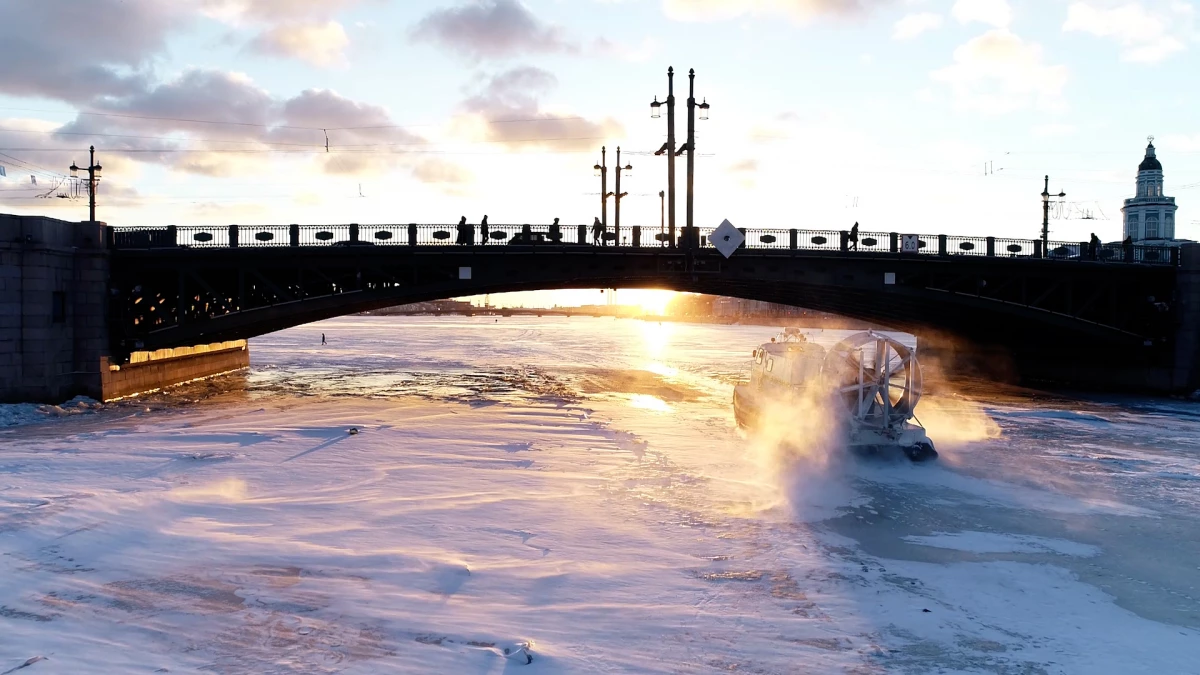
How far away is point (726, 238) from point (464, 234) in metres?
12.6

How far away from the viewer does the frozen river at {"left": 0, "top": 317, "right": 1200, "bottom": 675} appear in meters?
9.15

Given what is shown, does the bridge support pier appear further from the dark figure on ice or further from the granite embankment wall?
the granite embankment wall

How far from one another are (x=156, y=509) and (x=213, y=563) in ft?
13.5

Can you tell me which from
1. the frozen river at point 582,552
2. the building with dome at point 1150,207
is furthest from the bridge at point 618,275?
the building with dome at point 1150,207

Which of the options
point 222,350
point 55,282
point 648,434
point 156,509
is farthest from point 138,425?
point 222,350

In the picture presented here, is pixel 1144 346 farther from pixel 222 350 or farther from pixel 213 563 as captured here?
pixel 222 350

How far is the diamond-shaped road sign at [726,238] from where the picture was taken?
35.2 m

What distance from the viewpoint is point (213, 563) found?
1178 centimetres

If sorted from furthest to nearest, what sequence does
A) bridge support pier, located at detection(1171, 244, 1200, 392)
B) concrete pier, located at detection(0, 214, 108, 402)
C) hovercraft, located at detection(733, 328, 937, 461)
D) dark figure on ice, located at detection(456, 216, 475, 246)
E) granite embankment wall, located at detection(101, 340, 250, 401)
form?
bridge support pier, located at detection(1171, 244, 1200, 392)
dark figure on ice, located at detection(456, 216, 475, 246)
granite embankment wall, located at detection(101, 340, 250, 401)
concrete pier, located at detection(0, 214, 108, 402)
hovercraft, located at detection(733, 328, 937, 461)

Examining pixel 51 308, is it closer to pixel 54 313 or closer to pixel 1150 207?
pixel 54 313

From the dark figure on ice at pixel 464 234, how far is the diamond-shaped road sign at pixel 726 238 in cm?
1168

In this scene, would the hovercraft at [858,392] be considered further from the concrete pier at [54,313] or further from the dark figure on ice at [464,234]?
the concrete pier at [54,313]

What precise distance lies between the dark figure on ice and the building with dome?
101m

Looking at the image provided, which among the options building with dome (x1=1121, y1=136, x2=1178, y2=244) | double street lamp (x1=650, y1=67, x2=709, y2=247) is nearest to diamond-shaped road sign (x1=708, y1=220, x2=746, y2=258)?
double street lamp (x1=650, y1=67, x2=709, y2=247)
